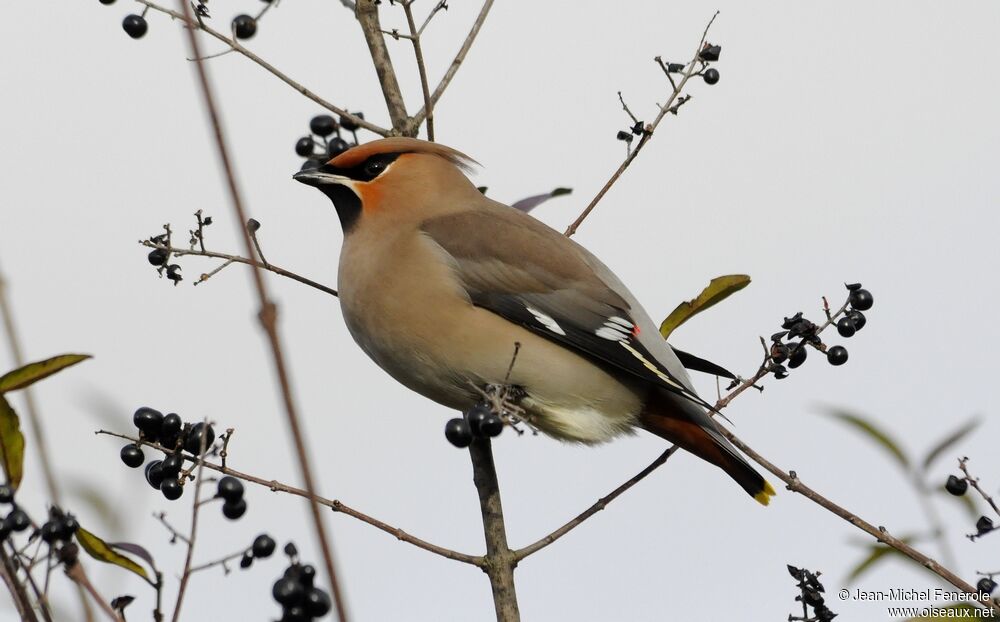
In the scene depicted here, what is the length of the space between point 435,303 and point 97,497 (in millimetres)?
1376

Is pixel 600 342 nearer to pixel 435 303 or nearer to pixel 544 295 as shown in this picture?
pixel 544 295

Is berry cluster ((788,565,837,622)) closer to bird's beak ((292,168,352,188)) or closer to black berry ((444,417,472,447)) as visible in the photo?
black berry ((444,417,472,447))

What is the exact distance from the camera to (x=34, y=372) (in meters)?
2.26

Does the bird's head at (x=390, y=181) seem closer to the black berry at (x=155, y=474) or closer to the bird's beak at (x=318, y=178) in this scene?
the bird's beak at (x=318, y=178)

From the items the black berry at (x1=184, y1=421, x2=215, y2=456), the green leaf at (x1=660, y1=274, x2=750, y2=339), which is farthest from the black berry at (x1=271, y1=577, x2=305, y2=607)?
the green leaf at (x1=660, y1=274, x2=750, y2=339)

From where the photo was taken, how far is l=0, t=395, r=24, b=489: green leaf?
2316 mm

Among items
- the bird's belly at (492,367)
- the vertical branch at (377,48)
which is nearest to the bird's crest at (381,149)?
the vertical branch at (377,48)

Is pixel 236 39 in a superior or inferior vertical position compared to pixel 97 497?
superior

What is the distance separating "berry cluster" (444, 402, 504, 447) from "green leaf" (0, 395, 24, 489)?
988mm

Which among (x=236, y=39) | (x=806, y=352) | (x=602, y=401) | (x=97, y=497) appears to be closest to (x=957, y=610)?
(x=806, y=352)

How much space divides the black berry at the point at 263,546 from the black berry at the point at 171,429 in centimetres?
55

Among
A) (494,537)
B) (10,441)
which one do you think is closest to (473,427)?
(494,537)

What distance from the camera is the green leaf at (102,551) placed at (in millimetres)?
2465

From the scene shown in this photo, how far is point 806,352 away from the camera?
336cm
